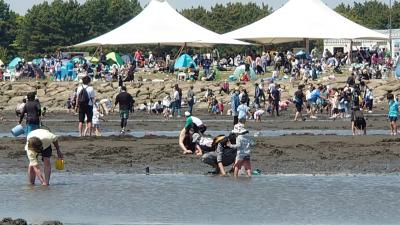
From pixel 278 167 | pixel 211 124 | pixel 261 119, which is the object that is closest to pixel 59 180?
pixel 278 167

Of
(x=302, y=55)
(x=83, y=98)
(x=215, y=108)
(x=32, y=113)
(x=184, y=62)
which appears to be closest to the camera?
(x=32, y=113)

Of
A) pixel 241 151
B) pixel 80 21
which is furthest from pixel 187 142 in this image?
pixel 80 21

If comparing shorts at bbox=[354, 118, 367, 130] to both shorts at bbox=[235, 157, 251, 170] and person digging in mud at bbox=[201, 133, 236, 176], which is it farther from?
shorts at bbox=[235, 157, 251, 170]

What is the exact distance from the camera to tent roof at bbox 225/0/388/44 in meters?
53.9

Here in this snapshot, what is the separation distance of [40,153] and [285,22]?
1430 inches

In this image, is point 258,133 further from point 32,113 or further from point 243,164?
point 243,164

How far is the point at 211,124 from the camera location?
3925 centimetres

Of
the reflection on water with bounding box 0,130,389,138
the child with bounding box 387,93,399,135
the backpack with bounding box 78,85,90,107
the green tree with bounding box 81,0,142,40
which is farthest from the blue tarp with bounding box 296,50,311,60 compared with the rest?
the green tree with bounding box 81,0,142,40

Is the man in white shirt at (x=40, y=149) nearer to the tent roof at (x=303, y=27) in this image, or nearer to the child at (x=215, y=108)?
the child at (x=215, y=108)

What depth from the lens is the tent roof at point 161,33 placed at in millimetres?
54219

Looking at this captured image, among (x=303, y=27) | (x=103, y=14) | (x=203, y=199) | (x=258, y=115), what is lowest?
(x=258, y=115)

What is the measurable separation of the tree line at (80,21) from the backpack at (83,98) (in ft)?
210

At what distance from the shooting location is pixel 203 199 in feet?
60.6

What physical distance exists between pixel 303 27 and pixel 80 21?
52757 mm
